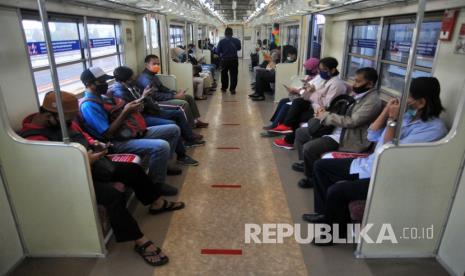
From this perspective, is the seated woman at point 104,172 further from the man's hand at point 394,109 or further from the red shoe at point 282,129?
the red shoe at point 282,129

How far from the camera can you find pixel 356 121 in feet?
10.4

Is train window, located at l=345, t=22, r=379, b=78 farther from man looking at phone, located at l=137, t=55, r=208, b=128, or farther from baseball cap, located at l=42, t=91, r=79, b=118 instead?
baseball cap, located at l=42, t=91, r=79, b=118

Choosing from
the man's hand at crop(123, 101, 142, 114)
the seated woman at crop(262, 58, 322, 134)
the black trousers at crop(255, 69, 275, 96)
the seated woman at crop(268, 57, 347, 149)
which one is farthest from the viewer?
the black trousers at crop(255, 69, 275, 96)

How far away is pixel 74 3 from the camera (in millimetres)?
3584

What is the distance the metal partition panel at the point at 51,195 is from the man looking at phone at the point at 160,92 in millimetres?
2709

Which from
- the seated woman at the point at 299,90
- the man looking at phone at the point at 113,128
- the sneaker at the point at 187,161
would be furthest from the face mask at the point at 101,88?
the seated woman at the point at 299,90

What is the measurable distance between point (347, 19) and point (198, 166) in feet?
10.8

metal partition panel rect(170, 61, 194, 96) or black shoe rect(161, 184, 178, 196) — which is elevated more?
metal partition panel rect(170, 61, 194, 96)

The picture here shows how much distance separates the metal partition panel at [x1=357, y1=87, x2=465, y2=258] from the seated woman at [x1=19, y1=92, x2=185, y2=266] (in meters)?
1.69

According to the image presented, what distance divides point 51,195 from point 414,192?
2.70 meters

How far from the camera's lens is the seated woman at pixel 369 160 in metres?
2.36

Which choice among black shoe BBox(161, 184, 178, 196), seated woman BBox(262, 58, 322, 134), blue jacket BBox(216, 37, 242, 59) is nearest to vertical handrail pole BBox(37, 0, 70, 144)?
black shoe BBox(161, 184, 178, 196)

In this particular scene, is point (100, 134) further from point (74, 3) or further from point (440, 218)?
point (440, 218)

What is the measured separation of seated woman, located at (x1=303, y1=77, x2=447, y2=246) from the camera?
92.9 inches
